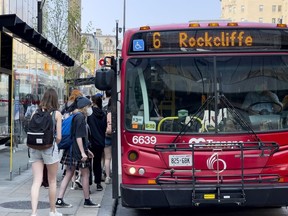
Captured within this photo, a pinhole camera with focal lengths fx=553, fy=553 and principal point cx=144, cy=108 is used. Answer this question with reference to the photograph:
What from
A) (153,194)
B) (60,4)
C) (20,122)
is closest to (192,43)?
(153,194)

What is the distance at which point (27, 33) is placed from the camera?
1230 centimetres

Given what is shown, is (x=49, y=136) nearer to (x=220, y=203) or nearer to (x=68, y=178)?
(x=68, y=178)

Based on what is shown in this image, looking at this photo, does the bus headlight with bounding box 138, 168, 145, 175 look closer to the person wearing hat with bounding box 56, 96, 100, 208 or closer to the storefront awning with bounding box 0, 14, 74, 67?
the person wearing hat with bounding box 56, 96, 100, 208

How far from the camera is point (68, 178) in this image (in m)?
8.91

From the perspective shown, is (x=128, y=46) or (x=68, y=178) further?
(x=68, y=178)

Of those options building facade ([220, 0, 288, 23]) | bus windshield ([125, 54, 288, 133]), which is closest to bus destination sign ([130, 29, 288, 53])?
bus windshield ([125, 54, 288, 133])

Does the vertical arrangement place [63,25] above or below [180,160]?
above

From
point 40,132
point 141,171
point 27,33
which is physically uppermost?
point 27,33

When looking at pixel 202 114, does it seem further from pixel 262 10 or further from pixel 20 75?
pixel 262 10

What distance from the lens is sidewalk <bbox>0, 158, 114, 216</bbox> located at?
857 cm

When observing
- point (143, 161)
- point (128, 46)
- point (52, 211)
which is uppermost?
point (128, 46)

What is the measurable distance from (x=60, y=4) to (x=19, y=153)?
16.5 meters

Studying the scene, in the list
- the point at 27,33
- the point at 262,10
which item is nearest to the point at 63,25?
the point at 27,33

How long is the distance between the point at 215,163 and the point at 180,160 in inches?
18.6
